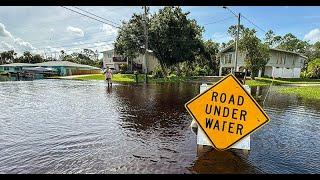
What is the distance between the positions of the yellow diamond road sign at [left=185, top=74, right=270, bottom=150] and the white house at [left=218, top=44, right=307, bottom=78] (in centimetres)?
4068

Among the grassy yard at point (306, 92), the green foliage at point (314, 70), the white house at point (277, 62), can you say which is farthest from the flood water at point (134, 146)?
the green foliage at point (314, 70)

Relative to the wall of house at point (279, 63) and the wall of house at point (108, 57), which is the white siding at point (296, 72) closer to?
the wall of house at point (279, 63)

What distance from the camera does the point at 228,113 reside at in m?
4.89

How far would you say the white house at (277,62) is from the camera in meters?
46.1

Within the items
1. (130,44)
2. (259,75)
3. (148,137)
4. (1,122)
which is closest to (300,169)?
(148,137)

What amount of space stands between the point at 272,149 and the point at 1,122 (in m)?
7.61

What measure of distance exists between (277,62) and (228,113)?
4635cm

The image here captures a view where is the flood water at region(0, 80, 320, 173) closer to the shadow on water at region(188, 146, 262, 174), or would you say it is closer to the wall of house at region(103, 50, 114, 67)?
the shadow on water at region(188, 146, 262, 174)

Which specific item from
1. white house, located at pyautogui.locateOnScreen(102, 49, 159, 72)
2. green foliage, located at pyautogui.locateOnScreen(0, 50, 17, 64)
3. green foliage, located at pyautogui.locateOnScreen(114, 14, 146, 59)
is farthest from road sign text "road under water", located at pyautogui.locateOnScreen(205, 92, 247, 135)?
green foliage, located at pyautogui.locateOnScreen(0, 50, 17, 64)

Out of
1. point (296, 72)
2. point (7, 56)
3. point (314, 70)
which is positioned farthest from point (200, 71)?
point (7, 56)

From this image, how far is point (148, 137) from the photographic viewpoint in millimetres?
6852

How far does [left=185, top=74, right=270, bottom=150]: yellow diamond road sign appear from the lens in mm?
4816

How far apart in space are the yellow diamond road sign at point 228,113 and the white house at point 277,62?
40.7 meters

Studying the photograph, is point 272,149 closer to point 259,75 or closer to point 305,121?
point 305,121
